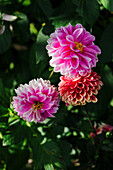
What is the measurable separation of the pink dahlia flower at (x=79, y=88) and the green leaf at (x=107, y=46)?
266 millimetres

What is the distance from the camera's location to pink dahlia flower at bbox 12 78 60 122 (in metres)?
0.89

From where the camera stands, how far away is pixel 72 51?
809mm

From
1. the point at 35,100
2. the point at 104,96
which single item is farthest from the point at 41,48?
the point at 104,96

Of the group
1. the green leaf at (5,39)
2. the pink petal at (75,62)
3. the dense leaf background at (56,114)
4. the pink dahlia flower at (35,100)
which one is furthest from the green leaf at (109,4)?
the green leaf at (5,39)

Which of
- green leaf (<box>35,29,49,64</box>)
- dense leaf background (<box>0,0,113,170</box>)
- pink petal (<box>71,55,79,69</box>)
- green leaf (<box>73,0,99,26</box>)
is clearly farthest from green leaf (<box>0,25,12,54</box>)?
pink petal (<box>71,55,79,69</box>)

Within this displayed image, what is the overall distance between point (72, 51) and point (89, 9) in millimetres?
280

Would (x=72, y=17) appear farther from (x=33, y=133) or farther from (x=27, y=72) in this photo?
(x=27, y=72)

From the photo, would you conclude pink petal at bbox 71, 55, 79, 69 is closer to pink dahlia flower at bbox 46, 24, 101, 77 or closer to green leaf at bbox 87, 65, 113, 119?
pink dahlia flower at bbox 46, 24, 101, 77

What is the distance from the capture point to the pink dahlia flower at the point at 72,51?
2.57 feet

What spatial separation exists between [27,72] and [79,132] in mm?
686

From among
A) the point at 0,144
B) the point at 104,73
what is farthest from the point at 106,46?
the point at 0,144

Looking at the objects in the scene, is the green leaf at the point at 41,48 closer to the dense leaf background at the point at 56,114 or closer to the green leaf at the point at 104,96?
the dense leaf background at the point at 56,114

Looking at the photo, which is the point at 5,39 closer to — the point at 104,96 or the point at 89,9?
the point at 89,9

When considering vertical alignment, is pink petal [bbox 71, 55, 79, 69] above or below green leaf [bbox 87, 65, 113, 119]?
above
